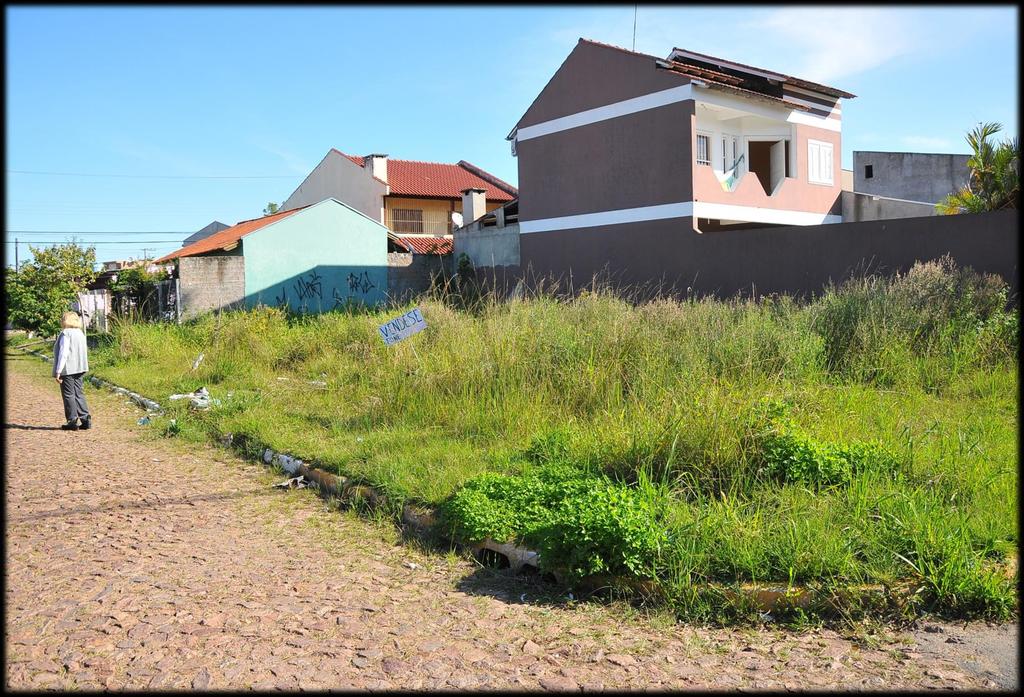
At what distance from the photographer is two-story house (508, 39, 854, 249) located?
21.8m

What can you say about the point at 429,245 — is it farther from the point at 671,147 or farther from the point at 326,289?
the point at 671,147

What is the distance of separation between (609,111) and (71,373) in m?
17.4

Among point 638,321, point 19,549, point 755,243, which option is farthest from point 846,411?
point 755,243

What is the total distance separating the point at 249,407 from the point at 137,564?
5.66m

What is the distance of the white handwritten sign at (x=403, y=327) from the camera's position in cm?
940

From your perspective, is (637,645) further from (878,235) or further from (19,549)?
(878,235)

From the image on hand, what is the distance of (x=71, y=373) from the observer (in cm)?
1095

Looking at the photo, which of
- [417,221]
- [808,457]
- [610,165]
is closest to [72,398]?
[808,457]

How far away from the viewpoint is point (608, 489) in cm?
523

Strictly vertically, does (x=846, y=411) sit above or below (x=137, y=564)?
above

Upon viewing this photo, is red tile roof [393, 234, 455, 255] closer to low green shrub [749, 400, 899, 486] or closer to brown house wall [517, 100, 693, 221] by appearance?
brown house wall [517, 100, 693, 221]

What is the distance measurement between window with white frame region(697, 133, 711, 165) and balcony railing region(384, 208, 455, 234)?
20083 mm

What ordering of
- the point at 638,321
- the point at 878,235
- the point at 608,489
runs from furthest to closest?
the point at 878,235 → the point at 638,321 → the point at 608,489

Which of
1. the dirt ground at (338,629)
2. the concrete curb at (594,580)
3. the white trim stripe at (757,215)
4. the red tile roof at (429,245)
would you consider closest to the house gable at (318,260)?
the red tile roof at (429,245)
